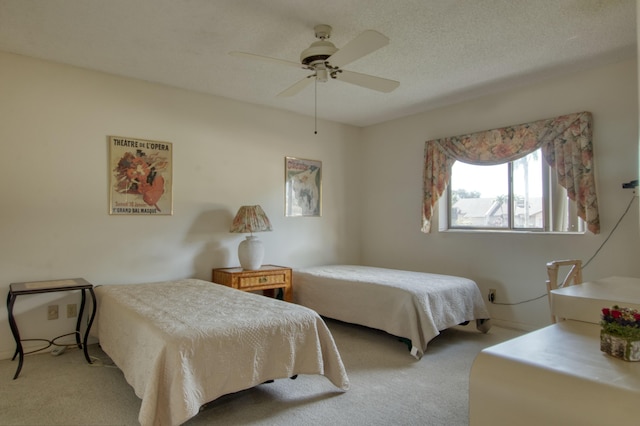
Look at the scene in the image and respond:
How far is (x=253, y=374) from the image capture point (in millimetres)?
2150

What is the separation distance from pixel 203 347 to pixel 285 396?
727 mm

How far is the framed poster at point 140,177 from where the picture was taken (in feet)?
11.5

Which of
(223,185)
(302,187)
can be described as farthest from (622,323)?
A: (302,187)

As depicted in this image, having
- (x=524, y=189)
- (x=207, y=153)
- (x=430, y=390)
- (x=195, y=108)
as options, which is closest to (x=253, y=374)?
(x=430, y=390)

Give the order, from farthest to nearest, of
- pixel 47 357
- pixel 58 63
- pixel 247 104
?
1. pixel 247 104
2. pixel 58 63
3. pixel 47 357

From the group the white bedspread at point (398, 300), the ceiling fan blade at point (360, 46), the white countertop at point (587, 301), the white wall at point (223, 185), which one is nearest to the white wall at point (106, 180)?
the white wall at point (223, 185)

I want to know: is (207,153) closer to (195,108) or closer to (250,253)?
(195,108)

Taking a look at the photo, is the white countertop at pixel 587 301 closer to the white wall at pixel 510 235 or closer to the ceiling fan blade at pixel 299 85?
the white wall at pixel 510 235

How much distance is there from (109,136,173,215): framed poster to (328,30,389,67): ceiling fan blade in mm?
2126

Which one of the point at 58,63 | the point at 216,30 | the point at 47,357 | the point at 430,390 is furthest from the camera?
the point at 58,63

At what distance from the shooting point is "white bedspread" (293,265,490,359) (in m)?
3.16

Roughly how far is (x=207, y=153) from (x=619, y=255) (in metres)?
3.82

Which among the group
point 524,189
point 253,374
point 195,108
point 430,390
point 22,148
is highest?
point 195,108

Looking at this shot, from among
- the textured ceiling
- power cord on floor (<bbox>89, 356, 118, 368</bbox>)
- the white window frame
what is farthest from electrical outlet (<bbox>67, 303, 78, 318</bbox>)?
the white window frame
